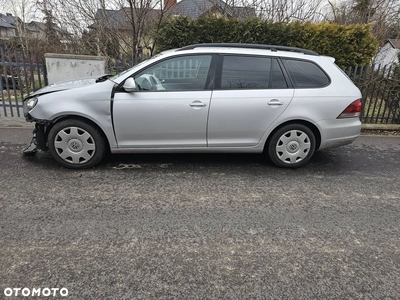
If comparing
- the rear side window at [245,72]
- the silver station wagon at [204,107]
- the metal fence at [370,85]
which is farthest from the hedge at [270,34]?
the rear side window at [245,72]

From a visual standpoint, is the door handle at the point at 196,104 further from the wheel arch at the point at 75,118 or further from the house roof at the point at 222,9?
the house roof at the point at 222,9

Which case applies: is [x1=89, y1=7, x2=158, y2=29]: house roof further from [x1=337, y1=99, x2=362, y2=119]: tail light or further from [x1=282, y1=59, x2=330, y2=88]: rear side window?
[x1=337, y1=99, x2=362, y2=119]: tail light

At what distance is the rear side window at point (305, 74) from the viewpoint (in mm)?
3945

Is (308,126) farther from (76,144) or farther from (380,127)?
(380,127)

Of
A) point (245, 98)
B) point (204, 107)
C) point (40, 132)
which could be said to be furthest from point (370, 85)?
point (40, 132)

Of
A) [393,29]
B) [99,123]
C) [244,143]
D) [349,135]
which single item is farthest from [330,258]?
[393,29]

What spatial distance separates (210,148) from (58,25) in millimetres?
12648

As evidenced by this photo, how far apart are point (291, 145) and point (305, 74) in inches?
40.1

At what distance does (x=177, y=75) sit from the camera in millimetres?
3879

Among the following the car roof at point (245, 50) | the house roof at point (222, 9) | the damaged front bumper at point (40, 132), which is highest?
the house roof at point (222, 9)

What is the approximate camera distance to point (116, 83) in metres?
3.72

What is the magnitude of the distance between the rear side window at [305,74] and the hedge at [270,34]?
4070 millimetres

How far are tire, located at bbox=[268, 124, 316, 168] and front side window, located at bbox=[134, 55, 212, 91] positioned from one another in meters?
1.29

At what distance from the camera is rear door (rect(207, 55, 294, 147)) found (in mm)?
3795
